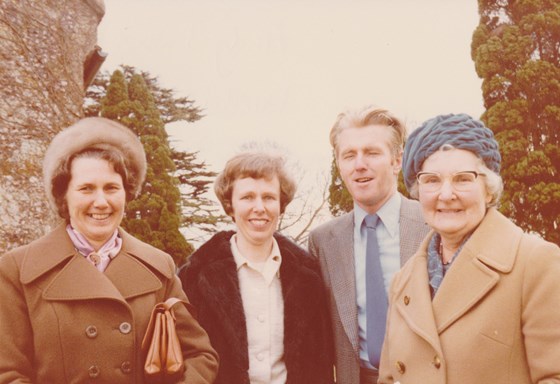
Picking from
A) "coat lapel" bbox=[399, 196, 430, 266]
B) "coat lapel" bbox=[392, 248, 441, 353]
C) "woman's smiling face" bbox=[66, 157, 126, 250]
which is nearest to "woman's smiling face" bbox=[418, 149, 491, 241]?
"coat lapel" bbox=[392, 248, 441, 353]

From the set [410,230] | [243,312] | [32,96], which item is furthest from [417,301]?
[32,96]

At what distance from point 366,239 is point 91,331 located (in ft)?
5.45

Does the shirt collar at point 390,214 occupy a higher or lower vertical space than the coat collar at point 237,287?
higher

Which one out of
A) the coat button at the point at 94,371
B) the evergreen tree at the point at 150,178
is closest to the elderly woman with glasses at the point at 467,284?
the coat button at the point at 94,371

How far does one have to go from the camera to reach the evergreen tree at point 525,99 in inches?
543

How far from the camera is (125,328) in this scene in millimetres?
2547

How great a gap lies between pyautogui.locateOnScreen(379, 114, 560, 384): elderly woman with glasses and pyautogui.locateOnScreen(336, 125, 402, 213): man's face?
692 mm

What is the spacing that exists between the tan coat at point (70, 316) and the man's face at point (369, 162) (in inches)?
51.6

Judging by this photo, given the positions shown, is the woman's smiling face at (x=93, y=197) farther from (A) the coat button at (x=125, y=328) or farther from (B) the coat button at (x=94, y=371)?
(B) the coat button at (x=94, y=371)

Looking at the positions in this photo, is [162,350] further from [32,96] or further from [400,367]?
[32,96]

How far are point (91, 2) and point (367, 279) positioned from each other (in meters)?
4.86

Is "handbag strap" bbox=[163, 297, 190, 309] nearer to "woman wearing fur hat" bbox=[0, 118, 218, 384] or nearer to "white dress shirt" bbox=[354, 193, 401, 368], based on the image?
"woman wearing fur hat" bbox=[0, 118, 218, 384]

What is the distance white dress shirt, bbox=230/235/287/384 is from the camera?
10.1 ft

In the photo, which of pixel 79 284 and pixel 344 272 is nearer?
pixel 79 284
